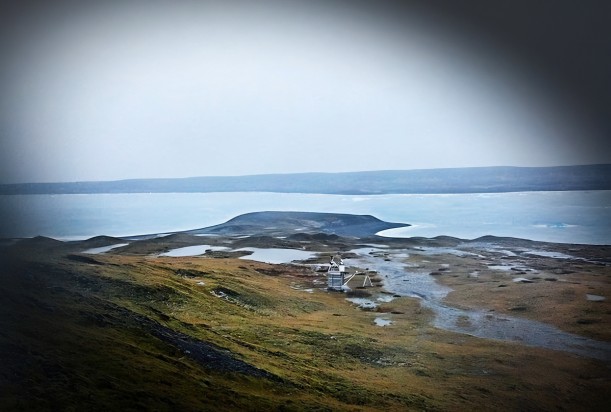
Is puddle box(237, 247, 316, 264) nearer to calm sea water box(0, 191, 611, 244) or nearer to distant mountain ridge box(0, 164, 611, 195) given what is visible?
calm sea water box(0, 191, 611, 244)

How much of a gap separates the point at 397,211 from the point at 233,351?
844cm

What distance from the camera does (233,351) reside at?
11508 millimetres

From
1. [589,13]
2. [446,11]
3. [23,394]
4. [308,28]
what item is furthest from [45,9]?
[589,13]

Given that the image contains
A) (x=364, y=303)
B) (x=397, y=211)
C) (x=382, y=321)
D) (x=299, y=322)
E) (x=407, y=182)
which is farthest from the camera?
(x=397, y=211)

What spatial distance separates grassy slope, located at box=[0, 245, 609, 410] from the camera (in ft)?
30.7

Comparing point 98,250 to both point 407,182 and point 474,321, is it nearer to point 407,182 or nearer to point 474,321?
point 407,182

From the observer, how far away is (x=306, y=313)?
14742 millimetres

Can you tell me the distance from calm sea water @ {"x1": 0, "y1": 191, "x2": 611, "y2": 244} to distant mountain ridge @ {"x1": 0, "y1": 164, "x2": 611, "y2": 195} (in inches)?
8.4

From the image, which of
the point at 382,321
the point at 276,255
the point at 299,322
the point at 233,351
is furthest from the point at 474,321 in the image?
the point at 233,351

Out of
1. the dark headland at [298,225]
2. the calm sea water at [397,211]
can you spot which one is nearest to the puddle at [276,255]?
the dark headland at [298,225]

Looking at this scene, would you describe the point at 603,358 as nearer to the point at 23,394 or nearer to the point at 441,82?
the point at 441,82

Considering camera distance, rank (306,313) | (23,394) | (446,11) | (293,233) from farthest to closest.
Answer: (293,233) < (306,313) < (446,11) < (23,394)

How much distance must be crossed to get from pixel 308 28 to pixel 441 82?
4.13 metres

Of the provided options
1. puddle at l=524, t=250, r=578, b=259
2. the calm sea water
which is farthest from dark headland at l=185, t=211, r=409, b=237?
puddle at l=524, t=250, r=578, b=259
